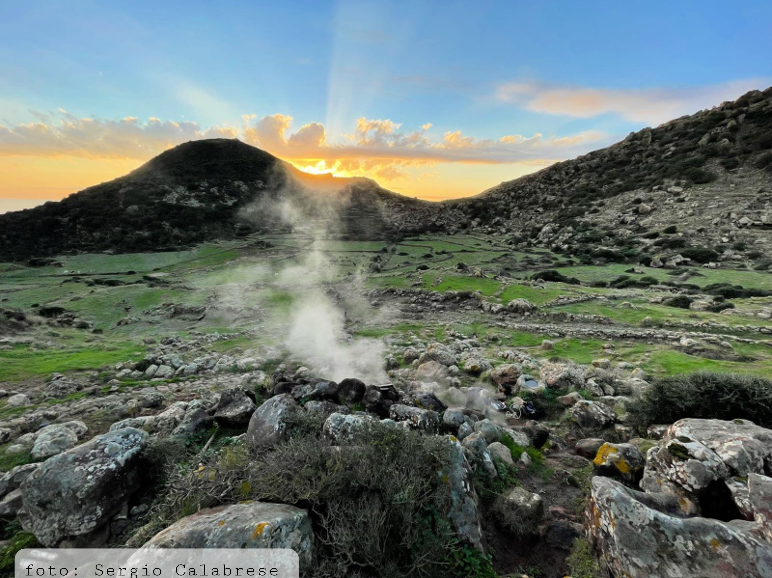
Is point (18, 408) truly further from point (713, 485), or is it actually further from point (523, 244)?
point (523, 244)

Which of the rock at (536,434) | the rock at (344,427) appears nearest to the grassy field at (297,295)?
the rock at (536,434)

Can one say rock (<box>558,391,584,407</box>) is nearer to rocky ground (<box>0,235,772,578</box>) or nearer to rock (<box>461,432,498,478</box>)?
rocky ground (<box>0,235,772,578</box>)

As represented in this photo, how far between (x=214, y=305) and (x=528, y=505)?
21229mm

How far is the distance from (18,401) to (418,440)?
10.3 meters

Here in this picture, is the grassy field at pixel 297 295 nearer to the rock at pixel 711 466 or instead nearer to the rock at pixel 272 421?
the rock at pixel 711 466

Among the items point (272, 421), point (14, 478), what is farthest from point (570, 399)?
point (14, 478)

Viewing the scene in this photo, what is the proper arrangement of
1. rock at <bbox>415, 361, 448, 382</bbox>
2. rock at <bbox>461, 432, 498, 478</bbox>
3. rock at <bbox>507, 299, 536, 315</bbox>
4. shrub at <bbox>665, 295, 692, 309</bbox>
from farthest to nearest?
rock at <bbox>507, 299, 536, 315</bbox> → shrub at <bbox>665, 295, 692, 309</bbox> → rock at <bbox>415, 361, 448, 382</bbox> → rock at <bbox>461, 432, 498, 478</bbox>

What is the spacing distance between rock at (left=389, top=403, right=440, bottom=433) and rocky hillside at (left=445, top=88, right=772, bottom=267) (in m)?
31.0

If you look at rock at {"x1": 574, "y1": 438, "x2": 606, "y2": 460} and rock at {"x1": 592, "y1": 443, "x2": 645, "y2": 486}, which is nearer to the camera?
rock at {"x1": 592, "y1": 443, "x2": 645, "y2": 486}

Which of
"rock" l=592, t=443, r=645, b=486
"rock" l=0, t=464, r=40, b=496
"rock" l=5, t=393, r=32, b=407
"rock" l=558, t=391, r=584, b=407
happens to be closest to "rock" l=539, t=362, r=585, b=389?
"rock" l=558, t=391, r=584, b=407

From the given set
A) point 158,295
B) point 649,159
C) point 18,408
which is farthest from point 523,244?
point 18,408

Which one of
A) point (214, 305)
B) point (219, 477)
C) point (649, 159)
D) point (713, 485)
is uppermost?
point (649, 159)

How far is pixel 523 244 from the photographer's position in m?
44.6

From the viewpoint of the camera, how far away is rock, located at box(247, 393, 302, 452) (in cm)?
543
